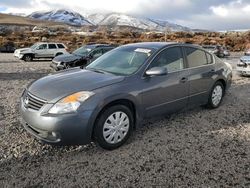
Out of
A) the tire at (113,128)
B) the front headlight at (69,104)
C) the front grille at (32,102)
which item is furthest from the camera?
the tire at (113,128)

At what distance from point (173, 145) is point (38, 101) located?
221cm

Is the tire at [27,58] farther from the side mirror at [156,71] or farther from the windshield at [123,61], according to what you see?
the side mirror at [156,71]

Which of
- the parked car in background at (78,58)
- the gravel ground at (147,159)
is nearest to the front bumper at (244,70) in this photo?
the gravel ground at (147,159)

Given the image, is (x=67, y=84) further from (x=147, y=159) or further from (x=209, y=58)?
(x=209, y=58)

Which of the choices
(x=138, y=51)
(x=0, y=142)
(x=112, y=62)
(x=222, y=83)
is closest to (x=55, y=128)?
(x=0, y=142)

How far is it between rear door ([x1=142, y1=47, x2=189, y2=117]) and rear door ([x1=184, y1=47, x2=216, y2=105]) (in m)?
0.21

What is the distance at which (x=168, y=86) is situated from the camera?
4.96 meters

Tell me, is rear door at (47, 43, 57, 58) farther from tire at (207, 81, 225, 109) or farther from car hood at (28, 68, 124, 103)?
car hood at (28, 68, 124, 103)

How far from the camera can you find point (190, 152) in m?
4.28

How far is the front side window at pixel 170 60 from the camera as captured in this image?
498cm

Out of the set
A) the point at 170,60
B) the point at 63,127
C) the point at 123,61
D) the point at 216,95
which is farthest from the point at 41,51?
the point at 63,127

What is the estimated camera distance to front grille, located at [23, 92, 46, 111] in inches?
156

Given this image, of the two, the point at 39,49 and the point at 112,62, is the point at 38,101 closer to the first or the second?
the point at 112,62

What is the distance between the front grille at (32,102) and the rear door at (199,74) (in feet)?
9.52
